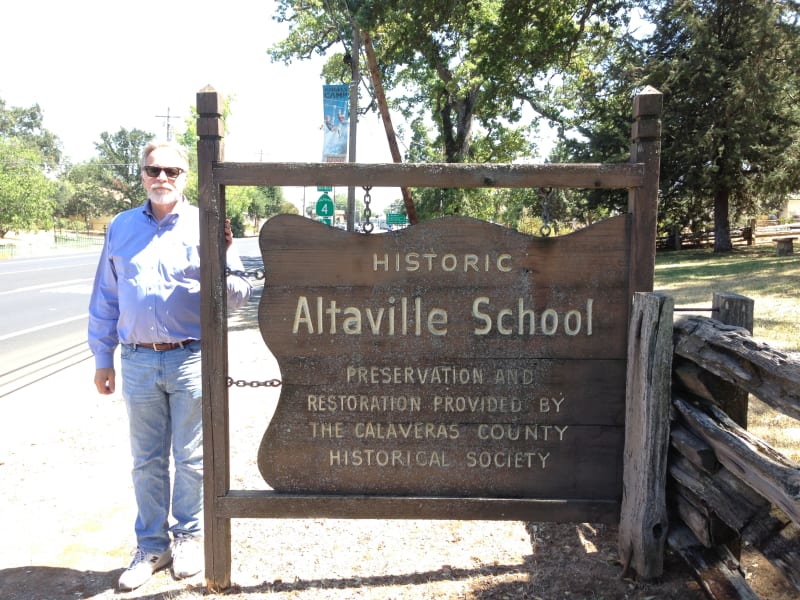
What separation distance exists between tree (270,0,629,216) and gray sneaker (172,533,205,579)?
959 centimetres

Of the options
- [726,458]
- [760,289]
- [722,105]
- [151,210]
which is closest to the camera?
[726,458]

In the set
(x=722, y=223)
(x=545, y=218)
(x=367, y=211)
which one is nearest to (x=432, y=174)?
(x=367, y=211)

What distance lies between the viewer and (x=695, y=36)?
23.0m

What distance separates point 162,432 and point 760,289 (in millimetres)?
11666

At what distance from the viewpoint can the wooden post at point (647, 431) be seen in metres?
2.46

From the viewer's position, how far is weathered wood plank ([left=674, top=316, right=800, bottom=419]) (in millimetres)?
1911

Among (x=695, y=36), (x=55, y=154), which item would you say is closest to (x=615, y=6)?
(x=695, y=36)

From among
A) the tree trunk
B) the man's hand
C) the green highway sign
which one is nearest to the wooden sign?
the man's hand

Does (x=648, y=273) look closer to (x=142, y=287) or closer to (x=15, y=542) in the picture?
(x=142, y=287)

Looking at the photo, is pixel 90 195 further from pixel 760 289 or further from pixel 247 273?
pixel 247 273

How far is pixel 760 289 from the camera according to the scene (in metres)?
11.7

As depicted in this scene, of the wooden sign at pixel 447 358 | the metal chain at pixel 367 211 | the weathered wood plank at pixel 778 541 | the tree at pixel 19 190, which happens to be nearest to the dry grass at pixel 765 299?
the weathered wood plank at pixel 778 541

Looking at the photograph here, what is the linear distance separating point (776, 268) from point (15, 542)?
16773 millimetres

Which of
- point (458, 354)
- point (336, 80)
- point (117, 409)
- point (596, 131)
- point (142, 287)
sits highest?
point (336, 80)
